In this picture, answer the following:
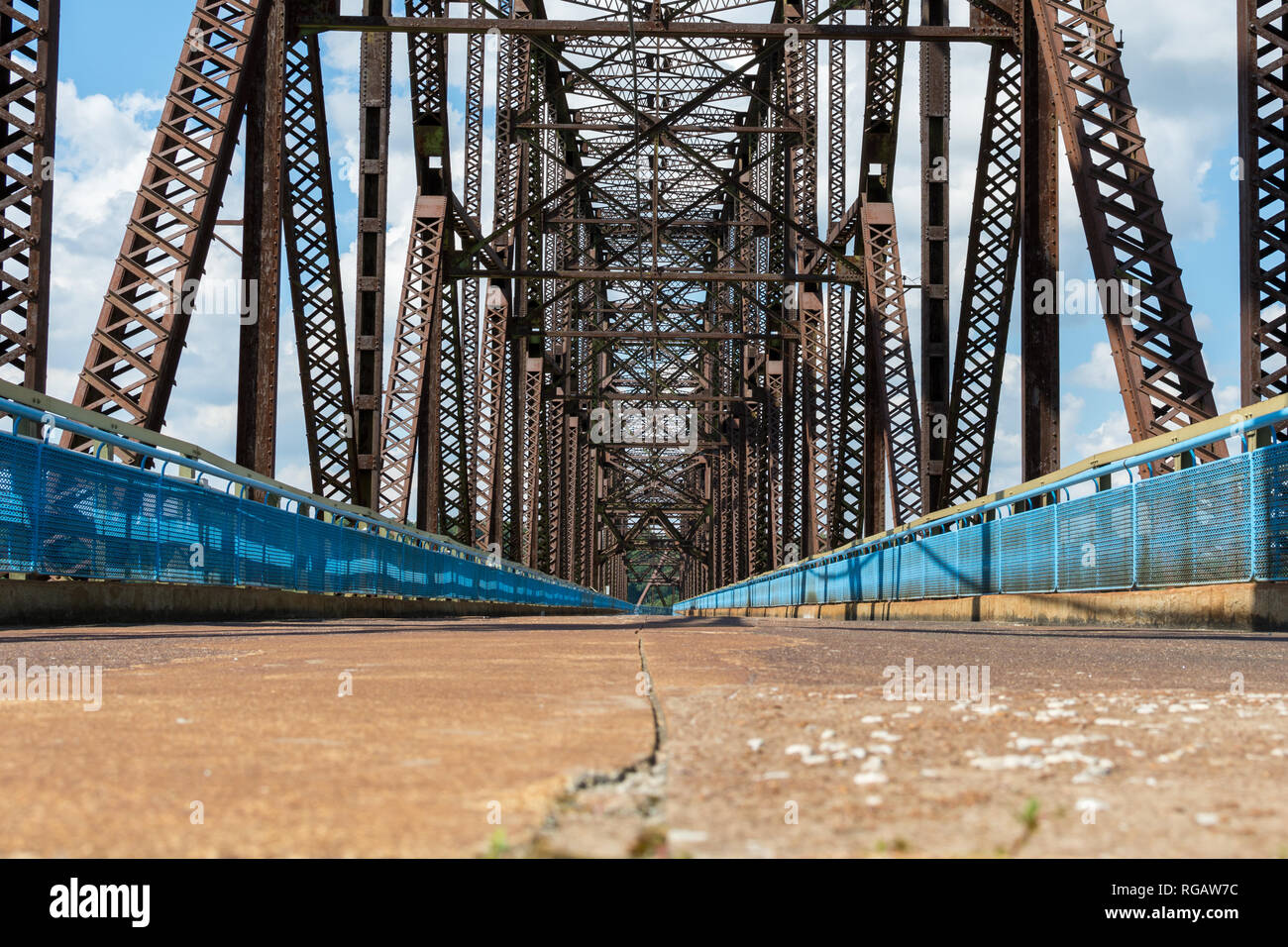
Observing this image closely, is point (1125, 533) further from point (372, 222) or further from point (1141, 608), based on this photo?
point (372, 222)

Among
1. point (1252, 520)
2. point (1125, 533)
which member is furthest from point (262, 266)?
point (1252, 520)

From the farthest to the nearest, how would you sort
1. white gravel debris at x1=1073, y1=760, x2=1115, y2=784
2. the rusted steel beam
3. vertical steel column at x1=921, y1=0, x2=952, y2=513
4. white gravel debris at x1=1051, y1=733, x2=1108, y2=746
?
vertical steel column at x1=921, y1=0, x2=952, y2=513
the rusted steel beam
white gravel debris at x1=1051, y1=733, x2=1108, y2=746
white gravel debris at x1=1073, y1=760, x2=1115, y2=784

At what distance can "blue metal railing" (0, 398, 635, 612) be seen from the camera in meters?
8.31

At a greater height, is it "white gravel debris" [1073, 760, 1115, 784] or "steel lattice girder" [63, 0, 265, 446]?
"steel lattice girder" [63, 0, 265, 446]

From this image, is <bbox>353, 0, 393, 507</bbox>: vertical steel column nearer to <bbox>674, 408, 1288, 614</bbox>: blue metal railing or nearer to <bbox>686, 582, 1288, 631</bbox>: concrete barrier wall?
<bbox>674, 408, 1288, 614</bbox>: blue metal railing

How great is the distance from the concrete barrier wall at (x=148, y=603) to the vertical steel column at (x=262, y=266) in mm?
2134

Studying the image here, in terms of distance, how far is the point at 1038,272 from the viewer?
49.0 ft

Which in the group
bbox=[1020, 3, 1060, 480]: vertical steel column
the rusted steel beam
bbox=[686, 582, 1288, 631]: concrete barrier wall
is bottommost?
bbox=[686, 582, 1288, 631]: concrete barrier wall

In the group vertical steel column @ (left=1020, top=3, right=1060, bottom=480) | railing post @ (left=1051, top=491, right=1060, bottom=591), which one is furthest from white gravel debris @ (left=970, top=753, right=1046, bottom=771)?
vertical steel column @ (left=1020, top=3, right=1060, bottom=480)

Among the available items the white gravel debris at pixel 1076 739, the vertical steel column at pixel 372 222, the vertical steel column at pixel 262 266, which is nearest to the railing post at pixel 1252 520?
the white gravel debris at pixel 1076 739

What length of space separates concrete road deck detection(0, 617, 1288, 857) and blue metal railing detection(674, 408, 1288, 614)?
161 inches

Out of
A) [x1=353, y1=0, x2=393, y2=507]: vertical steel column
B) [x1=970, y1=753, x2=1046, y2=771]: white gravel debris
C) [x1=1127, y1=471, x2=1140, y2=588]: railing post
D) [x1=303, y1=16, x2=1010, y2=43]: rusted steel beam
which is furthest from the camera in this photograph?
[x1=353, y1=0, x2=393, y2=507]: vertical steel column

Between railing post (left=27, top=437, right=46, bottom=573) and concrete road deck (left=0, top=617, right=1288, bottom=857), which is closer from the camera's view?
concrete road deck (left=0, top=617, right=1288, bottom=857)
